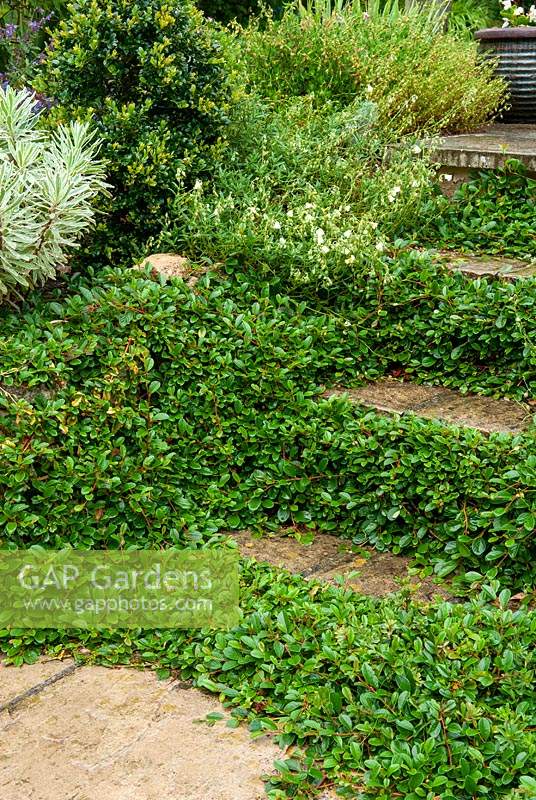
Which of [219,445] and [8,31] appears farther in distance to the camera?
[8,31]

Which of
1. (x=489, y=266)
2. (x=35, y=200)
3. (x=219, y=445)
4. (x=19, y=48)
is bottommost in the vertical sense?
(x=219, y=445)

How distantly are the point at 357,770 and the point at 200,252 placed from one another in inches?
106

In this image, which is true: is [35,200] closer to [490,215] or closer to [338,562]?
[338,562]

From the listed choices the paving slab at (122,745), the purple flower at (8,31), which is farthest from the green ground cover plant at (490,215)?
the purple flower at (8,31)

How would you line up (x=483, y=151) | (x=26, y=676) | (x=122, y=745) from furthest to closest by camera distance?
(x=483, y=151) < (x=26, y=676) < (x=122, y=745)

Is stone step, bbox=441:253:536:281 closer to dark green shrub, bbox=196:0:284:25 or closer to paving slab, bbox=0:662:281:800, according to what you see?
paving slab, bbox=0:662:281:800

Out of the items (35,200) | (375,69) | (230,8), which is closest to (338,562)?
(35,200)

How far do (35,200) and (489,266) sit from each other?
2043 mm

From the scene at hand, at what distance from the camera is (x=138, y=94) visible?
188 inches

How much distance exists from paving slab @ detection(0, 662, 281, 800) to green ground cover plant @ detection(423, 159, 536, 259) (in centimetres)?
287

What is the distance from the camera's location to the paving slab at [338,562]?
132 inches

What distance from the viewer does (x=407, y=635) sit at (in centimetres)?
285

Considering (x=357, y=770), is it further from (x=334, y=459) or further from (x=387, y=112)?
(x=387, y=112)

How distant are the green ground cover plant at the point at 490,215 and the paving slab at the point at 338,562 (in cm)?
190
